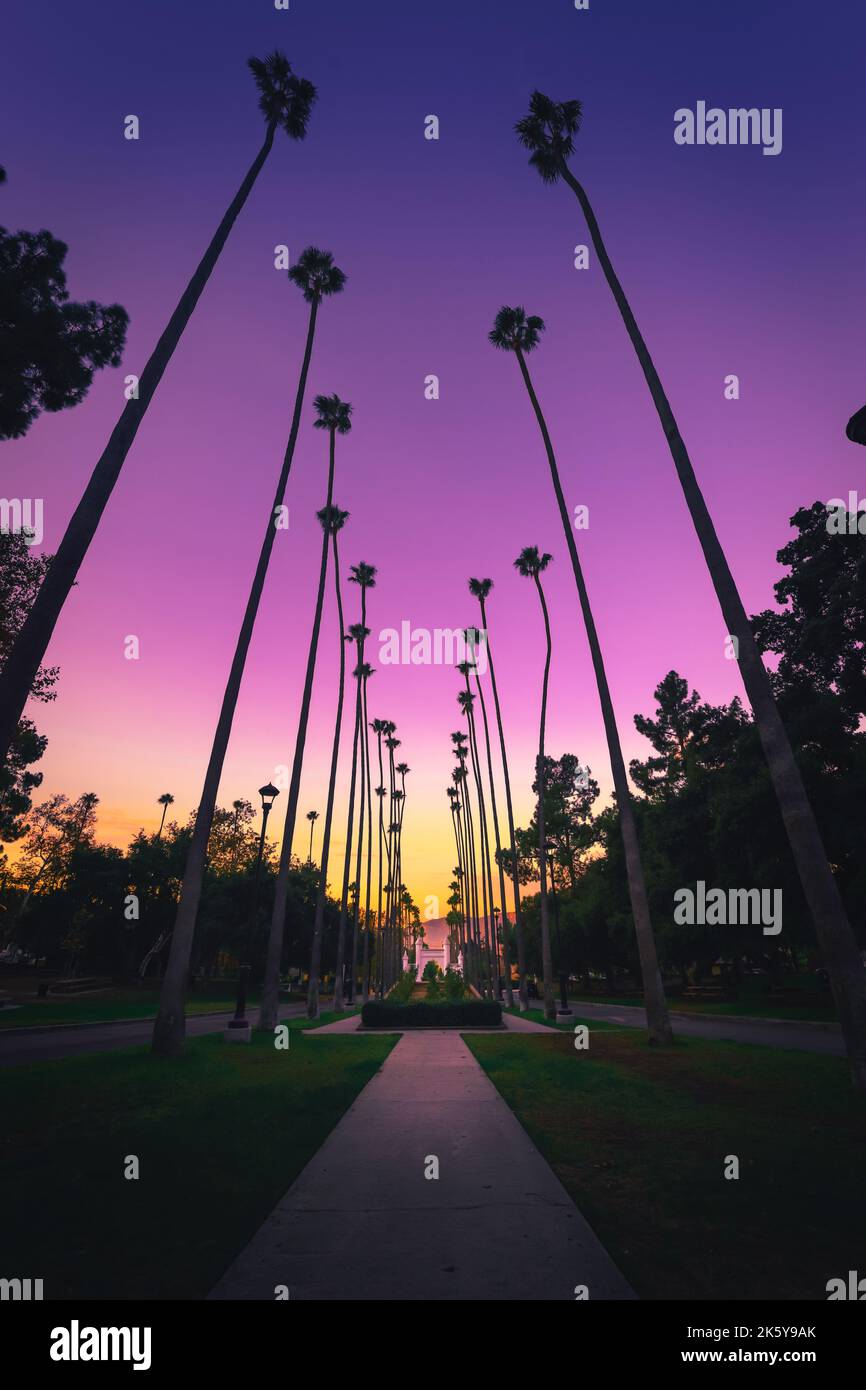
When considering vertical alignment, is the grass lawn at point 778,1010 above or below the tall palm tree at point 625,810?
below

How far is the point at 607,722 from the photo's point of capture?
19.5m

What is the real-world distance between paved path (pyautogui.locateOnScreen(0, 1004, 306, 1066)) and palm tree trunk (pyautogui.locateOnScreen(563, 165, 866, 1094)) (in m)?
15.6

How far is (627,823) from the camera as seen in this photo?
1848cm

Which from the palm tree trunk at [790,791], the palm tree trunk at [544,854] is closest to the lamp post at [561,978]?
the palm tree trunk at [544,854]

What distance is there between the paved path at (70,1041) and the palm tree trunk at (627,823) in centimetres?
1419

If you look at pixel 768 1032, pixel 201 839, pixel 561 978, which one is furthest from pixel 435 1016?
pixel 201 839

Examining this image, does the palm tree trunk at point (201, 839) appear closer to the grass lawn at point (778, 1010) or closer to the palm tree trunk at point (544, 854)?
the palm tree trunk at point (544, 854)

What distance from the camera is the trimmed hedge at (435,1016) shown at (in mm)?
26562

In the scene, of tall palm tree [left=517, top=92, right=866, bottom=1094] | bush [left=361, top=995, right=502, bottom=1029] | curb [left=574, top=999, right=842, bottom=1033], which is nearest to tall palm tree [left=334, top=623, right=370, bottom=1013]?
bush [left=361, top=995, right=502, bottom=1029]

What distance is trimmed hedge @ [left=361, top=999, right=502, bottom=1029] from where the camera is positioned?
87.1 feet

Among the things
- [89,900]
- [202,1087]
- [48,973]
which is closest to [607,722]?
[202,1087]
